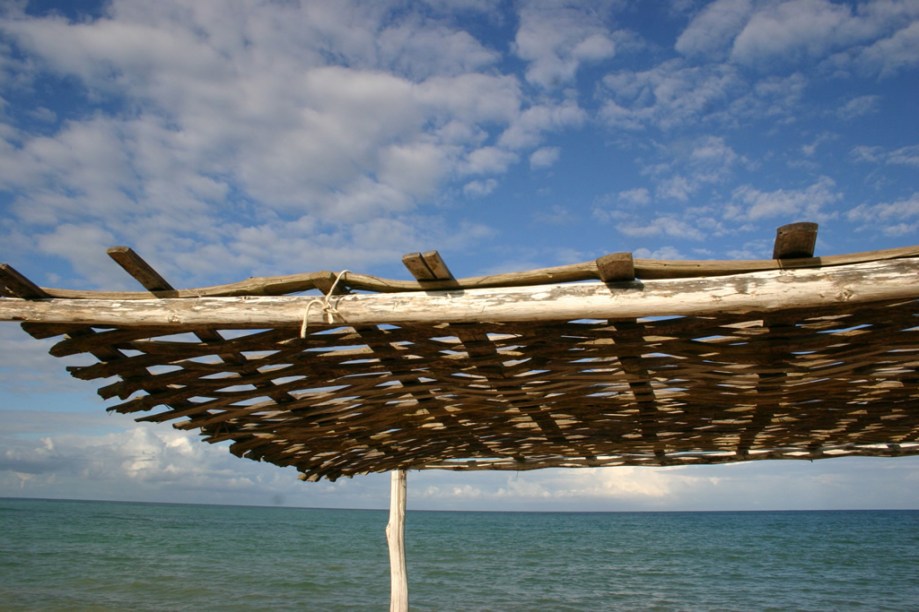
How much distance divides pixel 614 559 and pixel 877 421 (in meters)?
18.4

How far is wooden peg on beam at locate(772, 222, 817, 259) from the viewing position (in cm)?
157

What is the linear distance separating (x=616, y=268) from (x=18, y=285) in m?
1.85

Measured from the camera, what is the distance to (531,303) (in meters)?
1.87

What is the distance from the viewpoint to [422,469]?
5277 millimetres

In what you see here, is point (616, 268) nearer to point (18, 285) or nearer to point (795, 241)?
point (795, 241)

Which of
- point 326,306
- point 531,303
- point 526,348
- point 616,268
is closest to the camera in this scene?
point 616,268

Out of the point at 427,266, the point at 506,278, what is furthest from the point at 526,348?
the point at 427,266

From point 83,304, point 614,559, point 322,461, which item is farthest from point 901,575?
point 83,304

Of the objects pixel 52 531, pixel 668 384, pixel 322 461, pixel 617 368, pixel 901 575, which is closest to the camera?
pixel 617 368

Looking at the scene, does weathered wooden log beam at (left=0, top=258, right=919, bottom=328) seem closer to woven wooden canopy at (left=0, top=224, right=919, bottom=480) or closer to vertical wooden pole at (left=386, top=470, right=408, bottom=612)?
woven wooden canopy at (left=0, top=224, right=919, bottom=480)

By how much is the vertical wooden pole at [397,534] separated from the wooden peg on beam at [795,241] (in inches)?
159

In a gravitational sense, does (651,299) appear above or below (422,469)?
above

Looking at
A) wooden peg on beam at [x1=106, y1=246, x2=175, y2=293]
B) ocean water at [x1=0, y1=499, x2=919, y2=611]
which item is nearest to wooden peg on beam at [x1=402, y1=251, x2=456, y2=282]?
wooden peg on beam at [x1=106, y1=246, x2=175, y2=293]

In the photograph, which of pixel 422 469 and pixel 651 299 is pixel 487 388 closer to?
pixel 651 299
